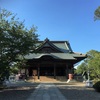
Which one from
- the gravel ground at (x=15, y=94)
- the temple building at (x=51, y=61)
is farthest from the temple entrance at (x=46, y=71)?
the gravel ground at (x=15, y=94)

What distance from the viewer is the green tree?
2125cm

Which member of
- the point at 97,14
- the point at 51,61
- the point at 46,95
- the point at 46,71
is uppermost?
the point at 51,61

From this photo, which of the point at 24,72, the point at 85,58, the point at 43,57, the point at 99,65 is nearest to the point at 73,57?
the point at 85,58

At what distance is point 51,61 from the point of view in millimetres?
47125

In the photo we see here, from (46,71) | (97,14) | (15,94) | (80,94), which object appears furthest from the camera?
(46,71)

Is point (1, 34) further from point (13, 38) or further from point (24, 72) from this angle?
point (24, 72)

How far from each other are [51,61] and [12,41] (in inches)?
1016

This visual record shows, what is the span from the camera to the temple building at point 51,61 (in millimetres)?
45781

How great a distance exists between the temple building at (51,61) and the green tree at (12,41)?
2136cm

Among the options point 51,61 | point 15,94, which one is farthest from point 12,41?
point 51,61

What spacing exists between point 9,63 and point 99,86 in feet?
26.7

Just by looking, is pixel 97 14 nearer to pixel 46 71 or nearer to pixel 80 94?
pixel 80 94

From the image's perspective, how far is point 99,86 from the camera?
20750 mm

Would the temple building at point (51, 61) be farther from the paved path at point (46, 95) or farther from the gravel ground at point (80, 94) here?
the paved path at point (46, 95)
